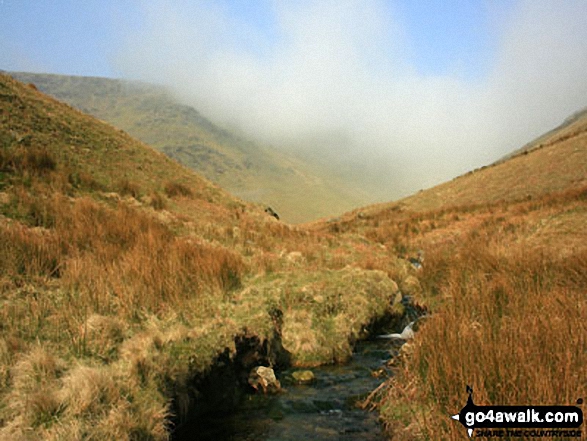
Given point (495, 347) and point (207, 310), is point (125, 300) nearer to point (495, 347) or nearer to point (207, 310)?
point (207, 310)

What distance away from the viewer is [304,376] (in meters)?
7.09

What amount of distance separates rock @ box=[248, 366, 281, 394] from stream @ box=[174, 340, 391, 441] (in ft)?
0.53

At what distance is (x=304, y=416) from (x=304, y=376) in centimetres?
133

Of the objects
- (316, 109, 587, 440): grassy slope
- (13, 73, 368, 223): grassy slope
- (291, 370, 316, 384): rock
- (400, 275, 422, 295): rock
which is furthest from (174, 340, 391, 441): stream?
(13, 73, 368, 223): grassy slope

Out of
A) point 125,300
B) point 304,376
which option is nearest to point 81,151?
point 125,300

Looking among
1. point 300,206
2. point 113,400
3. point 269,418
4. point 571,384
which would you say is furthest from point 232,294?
point 300,206

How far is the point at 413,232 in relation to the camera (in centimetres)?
2625

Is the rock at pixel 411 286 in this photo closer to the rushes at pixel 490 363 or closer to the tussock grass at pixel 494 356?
the tussock grass at pixel 494 356

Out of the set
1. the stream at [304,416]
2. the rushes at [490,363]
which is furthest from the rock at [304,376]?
the rushes at [490,363]

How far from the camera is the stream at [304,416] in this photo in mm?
5250

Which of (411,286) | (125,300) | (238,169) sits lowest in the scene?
(411,286)

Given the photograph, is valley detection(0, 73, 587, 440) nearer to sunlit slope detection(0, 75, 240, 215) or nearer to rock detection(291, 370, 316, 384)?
sunlit slope detection(0, 75, 240, 215)

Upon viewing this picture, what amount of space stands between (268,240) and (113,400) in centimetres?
1163

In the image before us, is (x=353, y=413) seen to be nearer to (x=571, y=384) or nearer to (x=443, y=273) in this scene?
(x=571, y=384)
